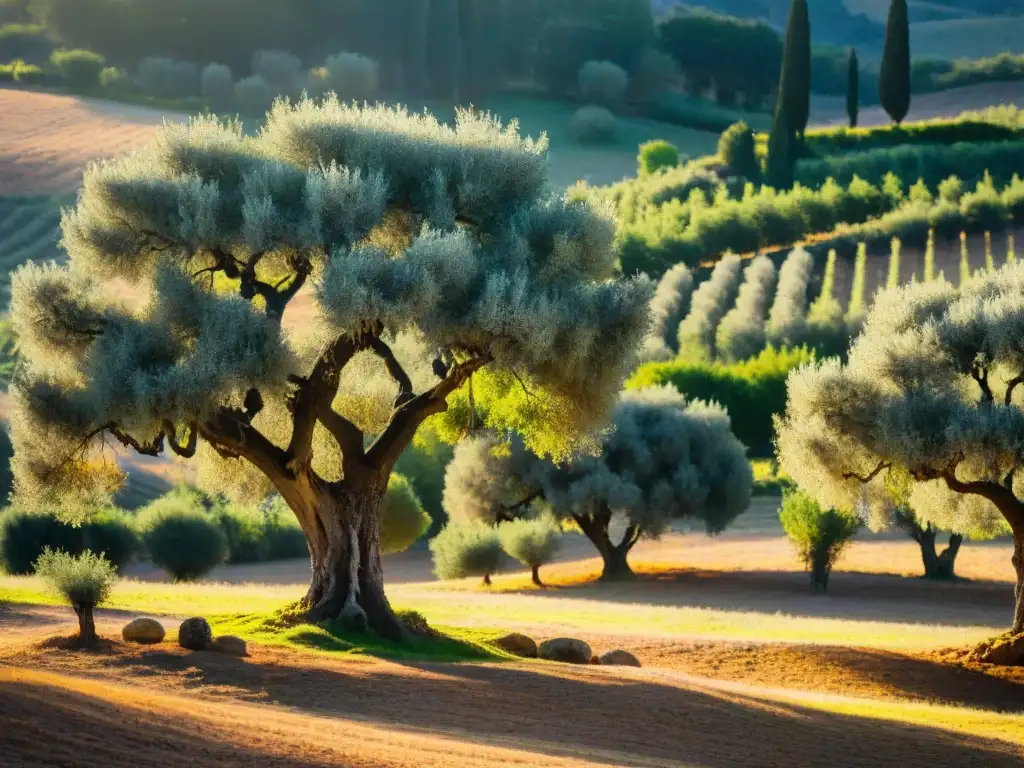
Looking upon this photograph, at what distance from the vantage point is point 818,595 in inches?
2015

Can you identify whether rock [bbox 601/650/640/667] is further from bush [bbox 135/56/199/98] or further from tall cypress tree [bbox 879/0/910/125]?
bush [bbox 135/56/199/98]

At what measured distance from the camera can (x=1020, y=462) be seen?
3002 centimetres

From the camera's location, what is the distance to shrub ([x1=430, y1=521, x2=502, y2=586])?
58031mm

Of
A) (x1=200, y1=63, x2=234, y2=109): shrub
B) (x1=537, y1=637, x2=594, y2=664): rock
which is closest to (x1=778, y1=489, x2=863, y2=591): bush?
(x1=537, y1=637, x2=594, y2=664): rock

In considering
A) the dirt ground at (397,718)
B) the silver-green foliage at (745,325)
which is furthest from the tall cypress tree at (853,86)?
the dirt ground at (397,718)

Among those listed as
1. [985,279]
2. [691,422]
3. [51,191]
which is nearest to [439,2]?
[51,191]

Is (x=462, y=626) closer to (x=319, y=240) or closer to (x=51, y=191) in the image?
(x=319, y=240)

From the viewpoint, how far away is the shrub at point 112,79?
120938 mm

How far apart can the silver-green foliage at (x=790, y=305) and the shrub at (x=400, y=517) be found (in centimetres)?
3645

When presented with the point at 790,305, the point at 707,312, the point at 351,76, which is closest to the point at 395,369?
the point at 790,305

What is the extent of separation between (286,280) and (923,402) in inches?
489

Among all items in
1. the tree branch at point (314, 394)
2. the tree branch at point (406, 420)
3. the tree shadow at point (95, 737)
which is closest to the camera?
the tree shadow at point (95, 737)

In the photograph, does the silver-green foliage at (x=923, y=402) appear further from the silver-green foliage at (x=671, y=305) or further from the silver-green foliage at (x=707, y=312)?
the silver-green foliage at (x=707, y=312)

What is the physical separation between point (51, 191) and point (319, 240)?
227ft
